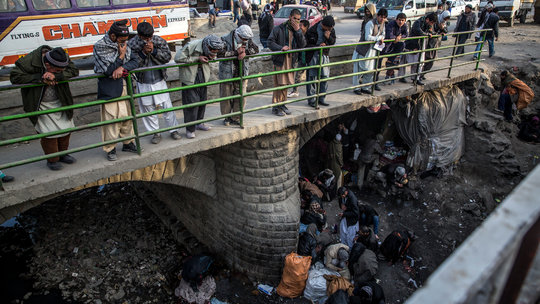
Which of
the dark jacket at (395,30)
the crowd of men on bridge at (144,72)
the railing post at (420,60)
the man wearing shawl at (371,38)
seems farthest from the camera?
the railing post at (420,60)

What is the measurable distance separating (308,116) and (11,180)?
13.4 ft

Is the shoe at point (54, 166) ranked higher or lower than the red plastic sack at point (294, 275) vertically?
higher

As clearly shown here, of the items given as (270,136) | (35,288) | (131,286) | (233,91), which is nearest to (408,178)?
(270,136)

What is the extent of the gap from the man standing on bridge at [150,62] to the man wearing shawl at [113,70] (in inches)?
7.8

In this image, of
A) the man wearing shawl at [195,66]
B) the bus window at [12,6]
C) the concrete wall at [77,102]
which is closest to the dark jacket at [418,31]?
the concrete wall at [77,102]

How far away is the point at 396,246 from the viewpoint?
6.55 metres

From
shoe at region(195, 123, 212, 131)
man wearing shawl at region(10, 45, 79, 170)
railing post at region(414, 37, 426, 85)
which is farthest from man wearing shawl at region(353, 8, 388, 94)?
man wearing shawl at region(10, 45, 79, 170)

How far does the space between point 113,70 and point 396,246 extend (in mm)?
5712

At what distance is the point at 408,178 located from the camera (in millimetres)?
8633

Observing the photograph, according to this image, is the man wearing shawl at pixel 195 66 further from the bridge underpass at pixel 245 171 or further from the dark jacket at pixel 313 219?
the dark jacket at pixel 313 219

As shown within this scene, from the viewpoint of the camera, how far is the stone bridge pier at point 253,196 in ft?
19.0

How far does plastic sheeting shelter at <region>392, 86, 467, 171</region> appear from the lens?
8.61 metres

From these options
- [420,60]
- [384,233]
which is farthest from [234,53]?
[384,233]

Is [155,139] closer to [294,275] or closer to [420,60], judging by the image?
[294,275]
